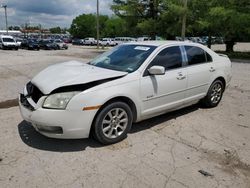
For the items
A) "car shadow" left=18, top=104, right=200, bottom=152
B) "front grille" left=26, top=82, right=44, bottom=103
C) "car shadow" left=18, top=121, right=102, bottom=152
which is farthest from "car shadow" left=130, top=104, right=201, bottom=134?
"front grille" left=26, top=82, right=44, bottom=103

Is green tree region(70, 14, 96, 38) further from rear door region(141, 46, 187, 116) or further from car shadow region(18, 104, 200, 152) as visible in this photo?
car shadow region(18, 104, 200, 152)

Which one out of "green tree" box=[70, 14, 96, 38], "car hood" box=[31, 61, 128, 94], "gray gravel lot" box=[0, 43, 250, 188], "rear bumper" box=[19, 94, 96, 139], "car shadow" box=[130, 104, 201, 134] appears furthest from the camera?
"green tree" box=[70, 14, 96, 38]

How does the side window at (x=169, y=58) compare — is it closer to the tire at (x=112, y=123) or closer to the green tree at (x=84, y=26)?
the tire at (x=112, y=123)

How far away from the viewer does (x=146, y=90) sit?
4.38 meters

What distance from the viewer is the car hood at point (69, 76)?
381 centimetres

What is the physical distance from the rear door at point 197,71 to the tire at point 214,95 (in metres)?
0.22

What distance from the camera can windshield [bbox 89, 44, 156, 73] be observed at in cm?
451

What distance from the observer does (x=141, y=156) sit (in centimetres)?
381

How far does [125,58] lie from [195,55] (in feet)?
5.28

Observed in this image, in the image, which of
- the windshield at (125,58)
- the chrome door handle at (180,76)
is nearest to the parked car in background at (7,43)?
the windshield at (125,58)

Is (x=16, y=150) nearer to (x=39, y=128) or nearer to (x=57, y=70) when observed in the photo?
(x=39, y=128)

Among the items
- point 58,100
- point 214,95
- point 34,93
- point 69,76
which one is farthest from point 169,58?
point 34,93

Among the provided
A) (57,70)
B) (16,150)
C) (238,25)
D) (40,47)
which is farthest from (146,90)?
(40,47)

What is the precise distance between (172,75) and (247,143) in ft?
5.57
